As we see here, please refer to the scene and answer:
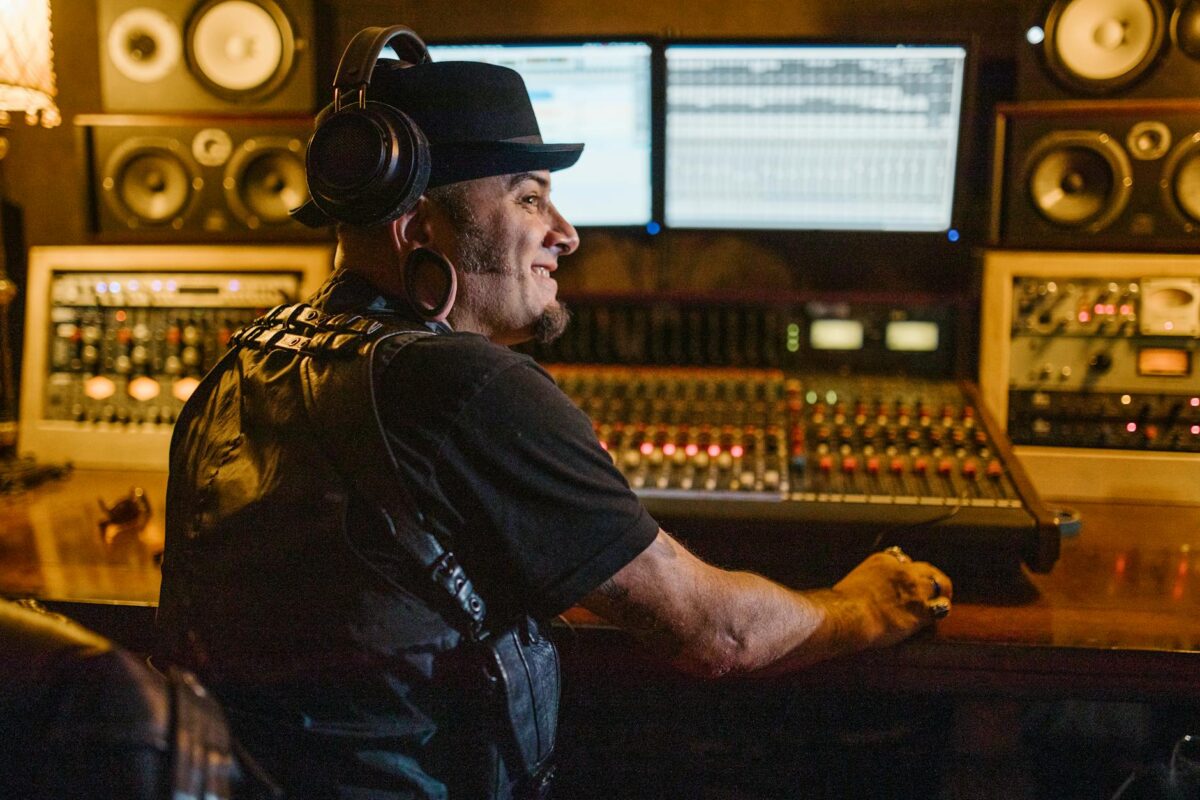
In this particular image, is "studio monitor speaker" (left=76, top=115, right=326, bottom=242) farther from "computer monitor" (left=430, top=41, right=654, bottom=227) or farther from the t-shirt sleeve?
the t-shirt sleeve

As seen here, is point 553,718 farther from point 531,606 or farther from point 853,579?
point 853,579

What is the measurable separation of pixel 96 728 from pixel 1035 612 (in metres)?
1.04

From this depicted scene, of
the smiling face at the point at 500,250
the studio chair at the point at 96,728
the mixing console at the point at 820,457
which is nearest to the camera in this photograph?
the studio chair at the point at 96,728

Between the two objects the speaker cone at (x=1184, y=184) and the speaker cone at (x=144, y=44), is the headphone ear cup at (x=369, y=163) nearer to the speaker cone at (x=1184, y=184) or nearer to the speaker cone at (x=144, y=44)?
the speaker cone at (x=144, y=44)

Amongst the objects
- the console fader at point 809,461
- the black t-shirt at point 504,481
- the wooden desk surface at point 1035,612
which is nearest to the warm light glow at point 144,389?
the wooden desk surface at point 1035,612

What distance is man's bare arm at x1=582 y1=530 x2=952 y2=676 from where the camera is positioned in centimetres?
92

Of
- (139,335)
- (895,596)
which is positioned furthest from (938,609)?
(139,335)

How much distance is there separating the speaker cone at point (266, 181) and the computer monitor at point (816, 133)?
0.73 m

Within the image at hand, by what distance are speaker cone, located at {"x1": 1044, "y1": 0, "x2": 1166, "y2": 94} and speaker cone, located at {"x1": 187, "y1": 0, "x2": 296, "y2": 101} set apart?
141 cm

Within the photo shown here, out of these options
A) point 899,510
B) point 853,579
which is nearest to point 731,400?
point 899,510

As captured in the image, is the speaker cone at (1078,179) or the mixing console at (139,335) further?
the mixing console at (139,335)

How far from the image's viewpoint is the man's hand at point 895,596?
1.08 m

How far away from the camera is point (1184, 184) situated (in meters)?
1.62

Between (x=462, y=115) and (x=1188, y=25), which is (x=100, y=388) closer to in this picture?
(x=462, y=115)
